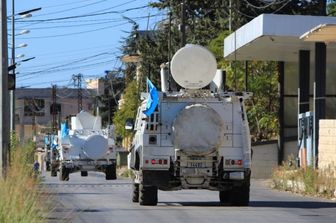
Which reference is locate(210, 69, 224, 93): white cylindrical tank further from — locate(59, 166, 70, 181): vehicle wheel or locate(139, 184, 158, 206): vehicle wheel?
locate(59, 166, 70, 181): vehicle wheel

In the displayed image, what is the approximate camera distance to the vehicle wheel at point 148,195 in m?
20.3

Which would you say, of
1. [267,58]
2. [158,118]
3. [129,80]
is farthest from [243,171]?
[129,80]

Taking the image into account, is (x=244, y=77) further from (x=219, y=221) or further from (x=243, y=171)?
(x=219, y=221)

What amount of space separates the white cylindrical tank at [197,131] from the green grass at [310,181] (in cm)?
573

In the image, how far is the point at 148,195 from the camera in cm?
2042

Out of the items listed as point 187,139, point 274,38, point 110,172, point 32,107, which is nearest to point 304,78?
point 274,38

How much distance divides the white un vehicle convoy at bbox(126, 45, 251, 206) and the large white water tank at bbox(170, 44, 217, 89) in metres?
0.32

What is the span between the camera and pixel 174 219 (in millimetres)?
16953

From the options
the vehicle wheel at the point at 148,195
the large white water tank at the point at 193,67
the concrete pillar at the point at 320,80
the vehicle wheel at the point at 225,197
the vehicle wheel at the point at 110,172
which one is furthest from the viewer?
the vehicle wheel at the point at 110,172

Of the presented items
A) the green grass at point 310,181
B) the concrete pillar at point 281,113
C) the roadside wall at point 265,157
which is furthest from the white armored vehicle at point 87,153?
the green grass at point 310,181

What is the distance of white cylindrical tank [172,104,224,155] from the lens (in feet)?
64.3

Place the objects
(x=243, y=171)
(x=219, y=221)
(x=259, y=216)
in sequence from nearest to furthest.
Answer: (x=219, y=221) < (x=259, y=216) < (x=243, y=171)

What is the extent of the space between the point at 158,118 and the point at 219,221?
406 centimetres

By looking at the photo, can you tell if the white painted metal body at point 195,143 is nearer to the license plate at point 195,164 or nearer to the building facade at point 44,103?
the license plate at point 195,164
